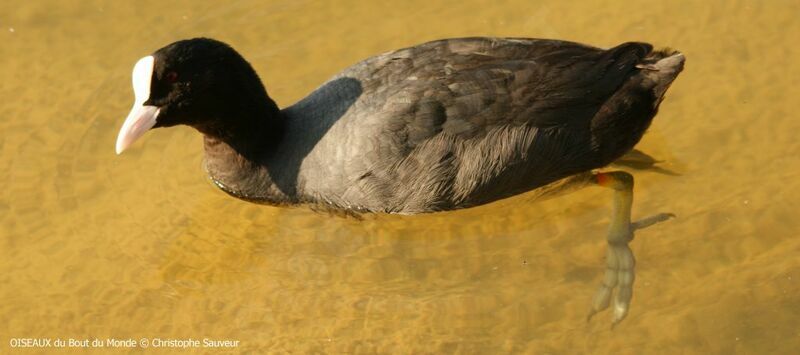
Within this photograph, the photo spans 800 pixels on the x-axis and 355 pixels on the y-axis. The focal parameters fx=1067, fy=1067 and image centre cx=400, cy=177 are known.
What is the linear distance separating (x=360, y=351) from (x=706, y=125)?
2184 mm

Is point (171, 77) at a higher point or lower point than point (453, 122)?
higher

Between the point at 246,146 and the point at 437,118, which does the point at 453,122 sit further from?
the point at 246,146

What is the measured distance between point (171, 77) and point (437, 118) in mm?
1165

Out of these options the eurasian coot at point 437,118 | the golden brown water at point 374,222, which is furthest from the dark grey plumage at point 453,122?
the golden brown water at point 374,222

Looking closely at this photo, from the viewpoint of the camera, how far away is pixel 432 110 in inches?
183

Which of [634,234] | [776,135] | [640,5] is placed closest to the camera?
[634,234]

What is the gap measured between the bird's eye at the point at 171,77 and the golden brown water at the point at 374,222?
3.03 feet

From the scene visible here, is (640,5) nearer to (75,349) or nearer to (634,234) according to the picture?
(634,234)

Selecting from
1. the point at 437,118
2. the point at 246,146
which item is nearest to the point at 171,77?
the point at 246,146

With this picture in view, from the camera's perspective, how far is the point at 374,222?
206 inches

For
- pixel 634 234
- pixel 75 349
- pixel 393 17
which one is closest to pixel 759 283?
pixel 634 234

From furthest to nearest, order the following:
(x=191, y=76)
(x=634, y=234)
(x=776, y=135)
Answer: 1. (x=776, y=135)
2. (x=634, y=234)
3. (x=191, y=76)

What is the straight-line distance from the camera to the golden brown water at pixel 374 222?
4.79m

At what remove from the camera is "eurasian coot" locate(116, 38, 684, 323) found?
4.67 metres
